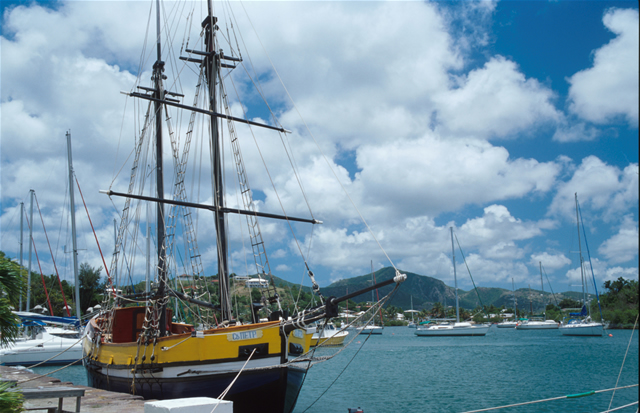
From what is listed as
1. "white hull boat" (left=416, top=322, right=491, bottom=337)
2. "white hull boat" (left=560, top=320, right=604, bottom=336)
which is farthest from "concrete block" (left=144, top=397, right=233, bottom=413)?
"white hull boat" (left=416, top=322, right=491, bottom=337)

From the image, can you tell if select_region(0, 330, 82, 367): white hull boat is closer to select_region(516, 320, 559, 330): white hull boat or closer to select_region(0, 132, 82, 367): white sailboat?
select_region(0, 132, 82, 367): white sailboat

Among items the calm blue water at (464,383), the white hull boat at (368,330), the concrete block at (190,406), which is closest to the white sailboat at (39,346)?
the calm blue water at (464,383)

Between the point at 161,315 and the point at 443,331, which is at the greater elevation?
the point at 161,315

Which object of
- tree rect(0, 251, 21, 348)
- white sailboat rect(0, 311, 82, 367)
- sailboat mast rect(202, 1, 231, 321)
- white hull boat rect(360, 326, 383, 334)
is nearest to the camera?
tree rect(0, 251, 21, 348)

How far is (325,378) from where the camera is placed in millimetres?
30609

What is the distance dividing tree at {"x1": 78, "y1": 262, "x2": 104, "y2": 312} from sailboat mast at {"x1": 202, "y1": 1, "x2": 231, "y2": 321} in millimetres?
46888

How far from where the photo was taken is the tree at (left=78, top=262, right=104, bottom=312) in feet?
192

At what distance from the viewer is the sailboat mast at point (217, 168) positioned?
1714cm

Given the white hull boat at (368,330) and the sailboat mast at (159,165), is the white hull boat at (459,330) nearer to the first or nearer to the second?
the white hull boat at (368,330)

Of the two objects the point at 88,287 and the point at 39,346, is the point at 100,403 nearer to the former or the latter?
the point at 39,346

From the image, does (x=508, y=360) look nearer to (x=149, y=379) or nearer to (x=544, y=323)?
(x=149, y=379)

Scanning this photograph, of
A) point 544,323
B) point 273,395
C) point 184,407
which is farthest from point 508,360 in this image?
point 544,323

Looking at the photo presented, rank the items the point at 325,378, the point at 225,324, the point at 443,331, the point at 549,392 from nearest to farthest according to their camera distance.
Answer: the point at 225,324 → the point at 549,392 → the point at 325,378 → the point at 443,331

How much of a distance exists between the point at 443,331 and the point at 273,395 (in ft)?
255
